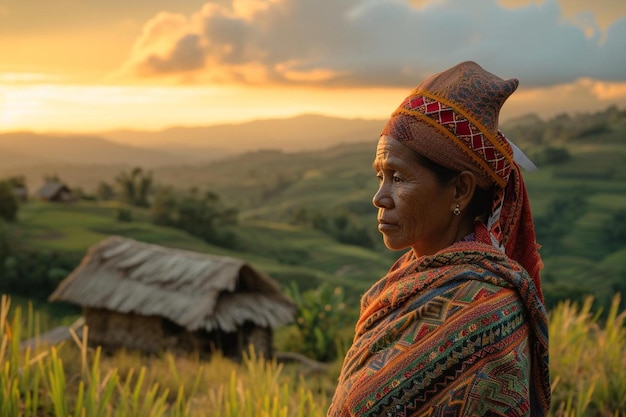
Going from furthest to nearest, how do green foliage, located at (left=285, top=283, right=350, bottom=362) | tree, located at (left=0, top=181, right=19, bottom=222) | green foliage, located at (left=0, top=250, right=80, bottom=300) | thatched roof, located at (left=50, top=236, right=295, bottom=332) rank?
1. tree, located at (left=0, top=181, right=19, bottom=222)
2. green foliage, located at (left=0, top=250, right=80, bottom=300)
3. green foliage, located at (left=285, top=283, right=350, bottom=362)
4. thatched roof, located at (left=50, top=236, right=295, bottom=332)

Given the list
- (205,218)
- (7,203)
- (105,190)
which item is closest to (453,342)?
(7,203)

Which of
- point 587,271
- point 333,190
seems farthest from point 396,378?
point 333,190

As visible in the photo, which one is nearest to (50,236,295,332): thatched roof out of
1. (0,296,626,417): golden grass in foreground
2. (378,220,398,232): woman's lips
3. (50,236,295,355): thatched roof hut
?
(50,236,295,355): thatched roof hut

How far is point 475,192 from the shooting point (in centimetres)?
233

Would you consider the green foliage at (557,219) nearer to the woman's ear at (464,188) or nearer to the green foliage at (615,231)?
the green foliage at (615,231)

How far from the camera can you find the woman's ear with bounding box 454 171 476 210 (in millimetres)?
Result: 2242

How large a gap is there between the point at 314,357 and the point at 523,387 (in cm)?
1117

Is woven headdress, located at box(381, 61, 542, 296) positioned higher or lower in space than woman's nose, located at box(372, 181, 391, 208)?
higher

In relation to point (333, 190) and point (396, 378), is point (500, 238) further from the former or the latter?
point (333, 190)

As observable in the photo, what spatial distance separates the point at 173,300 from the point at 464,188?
9.95 metres

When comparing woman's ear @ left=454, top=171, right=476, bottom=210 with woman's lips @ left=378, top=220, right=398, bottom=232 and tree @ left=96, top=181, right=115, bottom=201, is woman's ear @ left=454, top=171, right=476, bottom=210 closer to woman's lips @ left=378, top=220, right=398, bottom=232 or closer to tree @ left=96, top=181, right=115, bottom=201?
woman's lips @ left=378, top=220, right=398, bottom=232

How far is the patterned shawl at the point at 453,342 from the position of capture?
212 centimetres

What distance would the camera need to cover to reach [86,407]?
3.89m

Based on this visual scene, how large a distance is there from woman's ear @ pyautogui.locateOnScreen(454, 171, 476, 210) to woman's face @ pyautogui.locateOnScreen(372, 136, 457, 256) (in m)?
0.02
